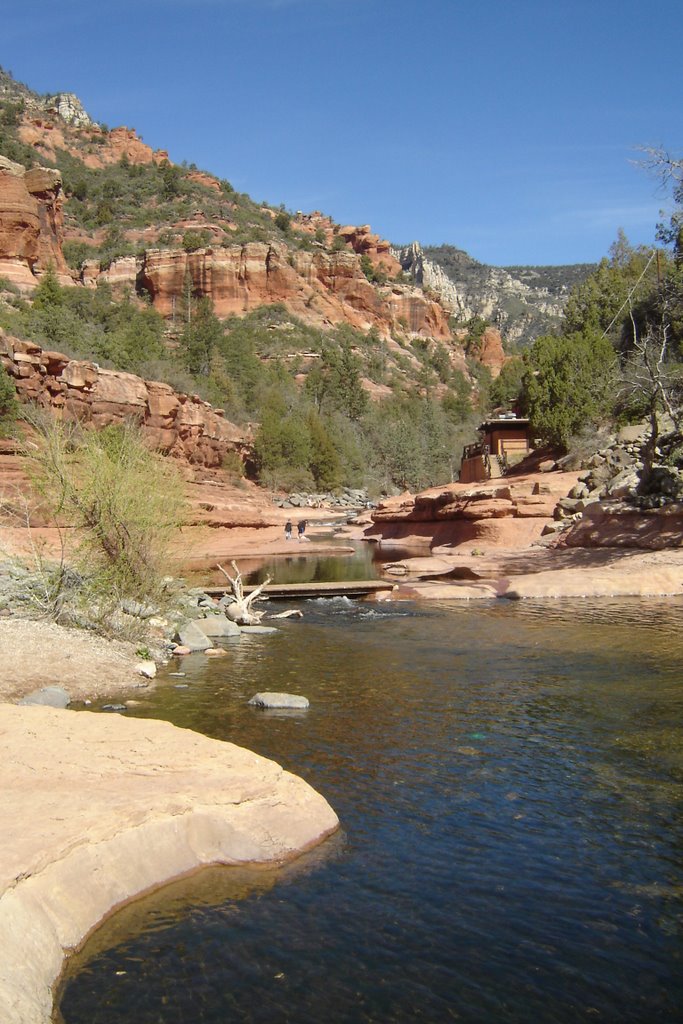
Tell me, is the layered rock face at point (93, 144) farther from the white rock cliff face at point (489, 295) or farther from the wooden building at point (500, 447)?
the wooden building at point (500, 447)

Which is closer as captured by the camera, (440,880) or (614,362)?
(440,880)

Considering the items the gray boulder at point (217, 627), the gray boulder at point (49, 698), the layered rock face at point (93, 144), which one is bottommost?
the gray boulder at point (217, 627)

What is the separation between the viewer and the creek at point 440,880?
4.27 metres

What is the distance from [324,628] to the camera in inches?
636

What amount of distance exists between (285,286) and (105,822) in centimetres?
Answer: 10393

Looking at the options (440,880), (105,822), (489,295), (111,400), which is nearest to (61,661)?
(105,822)

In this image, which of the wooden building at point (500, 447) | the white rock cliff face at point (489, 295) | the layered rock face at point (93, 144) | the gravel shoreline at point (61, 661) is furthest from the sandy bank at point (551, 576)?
the white rock cliff face at point (489, 295)

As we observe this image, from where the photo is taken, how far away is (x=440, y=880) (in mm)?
5543

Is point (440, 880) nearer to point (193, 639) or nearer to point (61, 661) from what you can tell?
point (61, 661)

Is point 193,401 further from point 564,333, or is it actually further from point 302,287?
point 302,287

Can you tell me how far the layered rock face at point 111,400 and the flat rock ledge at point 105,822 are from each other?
2609 cm

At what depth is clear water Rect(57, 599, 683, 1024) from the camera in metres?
4.27

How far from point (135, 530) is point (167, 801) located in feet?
30.1

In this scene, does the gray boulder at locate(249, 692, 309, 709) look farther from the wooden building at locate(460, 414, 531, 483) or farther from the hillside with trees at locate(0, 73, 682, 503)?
the wooden building at locate(460, 414, 531, 483)
